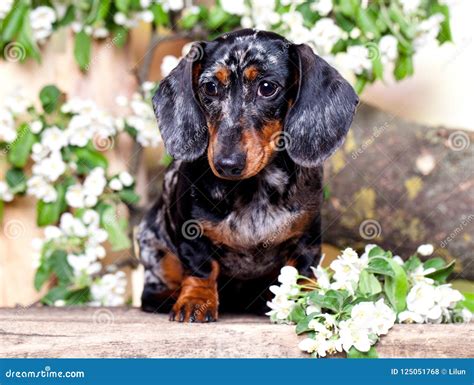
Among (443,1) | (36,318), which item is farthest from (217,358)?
(443,1)

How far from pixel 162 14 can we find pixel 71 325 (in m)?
1.76

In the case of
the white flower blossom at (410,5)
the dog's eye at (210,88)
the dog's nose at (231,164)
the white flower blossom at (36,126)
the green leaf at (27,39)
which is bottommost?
the dog's nose at (231,164)

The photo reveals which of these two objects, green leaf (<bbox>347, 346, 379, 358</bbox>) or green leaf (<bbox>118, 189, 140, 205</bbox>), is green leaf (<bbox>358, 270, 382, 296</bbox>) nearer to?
green leaf (<bbox>347, 346, 379, 358</bbox>)

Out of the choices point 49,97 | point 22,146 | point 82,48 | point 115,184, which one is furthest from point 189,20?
point 22,146

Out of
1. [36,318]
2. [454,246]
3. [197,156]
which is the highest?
[197,156]

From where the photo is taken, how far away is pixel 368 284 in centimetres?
297

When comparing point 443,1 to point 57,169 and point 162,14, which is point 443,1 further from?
point 57,169

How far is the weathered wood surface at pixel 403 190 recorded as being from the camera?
4258 mm

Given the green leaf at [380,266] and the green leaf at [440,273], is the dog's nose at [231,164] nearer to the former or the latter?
the green leaf at [380,266]

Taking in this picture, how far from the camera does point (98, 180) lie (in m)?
4.07

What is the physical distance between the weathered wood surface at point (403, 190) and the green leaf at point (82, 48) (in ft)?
4.35

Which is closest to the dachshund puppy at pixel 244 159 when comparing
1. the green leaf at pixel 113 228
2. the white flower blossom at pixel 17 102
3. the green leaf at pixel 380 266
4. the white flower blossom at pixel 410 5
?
the green leaf at pixel 380 266

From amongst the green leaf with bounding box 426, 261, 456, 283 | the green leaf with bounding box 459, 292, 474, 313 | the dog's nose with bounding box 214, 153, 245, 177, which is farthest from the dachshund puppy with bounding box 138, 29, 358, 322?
the green leaf with bounding box 459, 292, 474, 313
